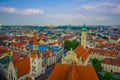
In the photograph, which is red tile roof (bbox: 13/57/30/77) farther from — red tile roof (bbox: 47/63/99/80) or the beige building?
the beige building

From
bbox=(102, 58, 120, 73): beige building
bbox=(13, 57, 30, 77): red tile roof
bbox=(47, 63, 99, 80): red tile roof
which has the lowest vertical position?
bbox=(102, 58, 120, 73): beige building

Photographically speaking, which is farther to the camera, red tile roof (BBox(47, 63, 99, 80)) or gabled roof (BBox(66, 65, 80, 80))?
red tile roof (BBox(47, 63, 99, 80))

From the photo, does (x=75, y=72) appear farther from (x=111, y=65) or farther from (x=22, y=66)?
(x=111, y=65)

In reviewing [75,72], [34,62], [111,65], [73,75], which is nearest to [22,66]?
[34,62]

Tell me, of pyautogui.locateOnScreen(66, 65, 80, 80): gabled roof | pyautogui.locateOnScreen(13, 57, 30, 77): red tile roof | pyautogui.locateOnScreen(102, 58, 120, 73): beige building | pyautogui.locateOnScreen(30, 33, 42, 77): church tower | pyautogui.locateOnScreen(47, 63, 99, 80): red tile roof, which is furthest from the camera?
pyautogui.locateOnScreen(102, 58, 120, 73): beige building

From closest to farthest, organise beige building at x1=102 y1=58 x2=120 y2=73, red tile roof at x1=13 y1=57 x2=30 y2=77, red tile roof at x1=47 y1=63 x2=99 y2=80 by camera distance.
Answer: red tile roof at x1=47 y1=63 x2=99 y2=80, red tile roof at x1=13 y1=57 x2=30 y2=77, beige building at x1=102 y1=58 x2=120 y2=73

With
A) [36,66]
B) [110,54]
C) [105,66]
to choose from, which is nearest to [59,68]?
[36,66]

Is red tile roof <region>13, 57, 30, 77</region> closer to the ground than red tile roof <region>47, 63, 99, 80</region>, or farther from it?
closer to the ground

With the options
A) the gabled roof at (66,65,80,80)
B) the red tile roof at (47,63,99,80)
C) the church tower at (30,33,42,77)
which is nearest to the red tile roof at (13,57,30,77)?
the church tower at (30,33,42,77)
